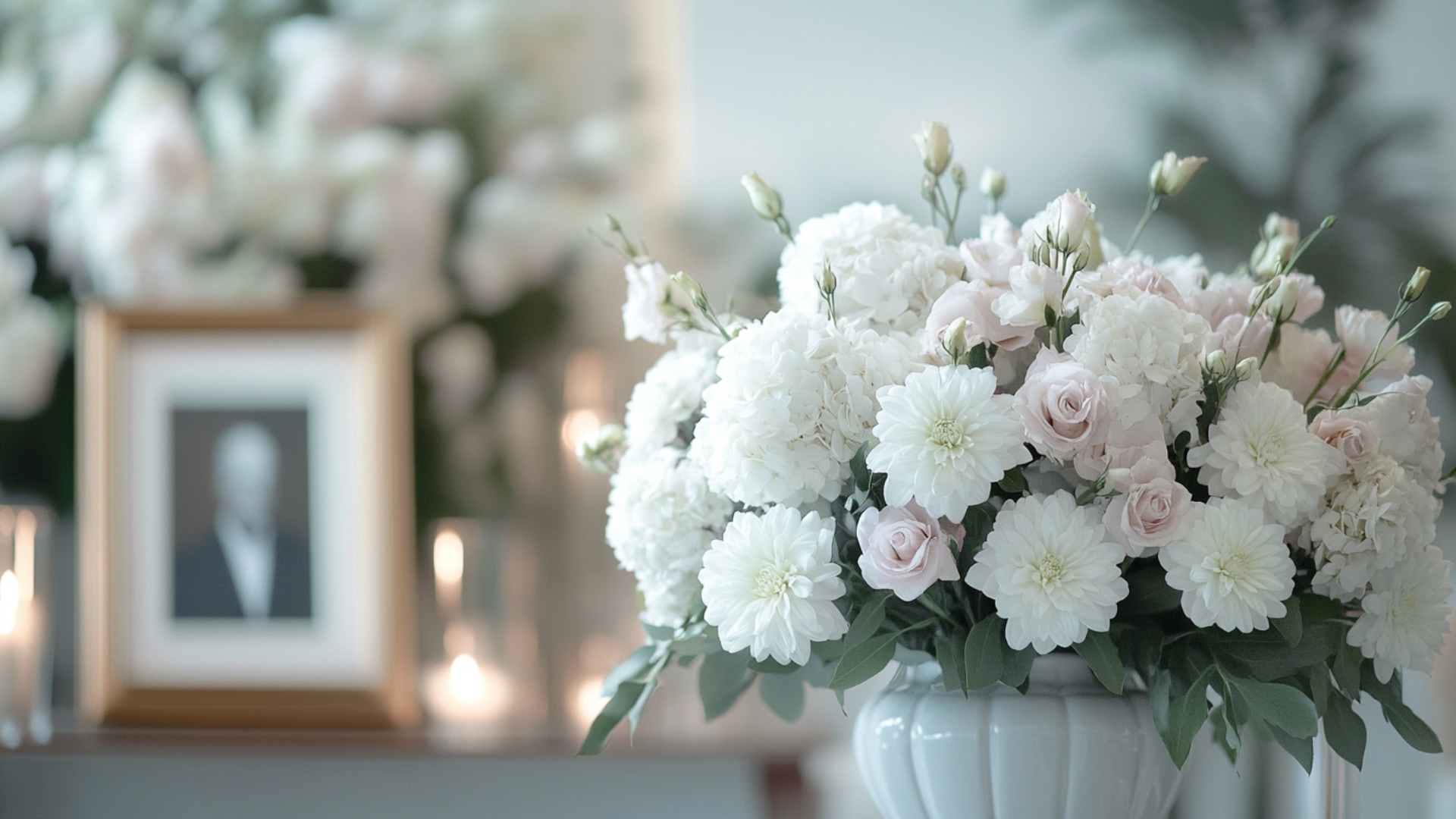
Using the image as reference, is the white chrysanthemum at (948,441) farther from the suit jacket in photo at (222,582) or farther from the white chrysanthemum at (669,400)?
the suit jacket in photo at (222,582)

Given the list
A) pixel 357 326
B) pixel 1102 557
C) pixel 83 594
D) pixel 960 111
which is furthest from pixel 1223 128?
pixel 83 594

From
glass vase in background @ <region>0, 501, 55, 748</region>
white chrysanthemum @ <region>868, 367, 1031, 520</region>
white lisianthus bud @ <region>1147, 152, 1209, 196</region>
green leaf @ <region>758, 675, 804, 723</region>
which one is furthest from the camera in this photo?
glass vase in background @ <region>0, 501, 55, 748</region>

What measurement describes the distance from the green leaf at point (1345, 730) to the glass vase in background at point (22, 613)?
1233 millimetres

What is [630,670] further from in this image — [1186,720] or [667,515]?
[1186,720]

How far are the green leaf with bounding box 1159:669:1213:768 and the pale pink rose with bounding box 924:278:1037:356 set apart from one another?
7.6 inches

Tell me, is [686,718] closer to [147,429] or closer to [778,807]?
[778,807]

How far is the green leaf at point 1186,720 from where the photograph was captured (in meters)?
0.61

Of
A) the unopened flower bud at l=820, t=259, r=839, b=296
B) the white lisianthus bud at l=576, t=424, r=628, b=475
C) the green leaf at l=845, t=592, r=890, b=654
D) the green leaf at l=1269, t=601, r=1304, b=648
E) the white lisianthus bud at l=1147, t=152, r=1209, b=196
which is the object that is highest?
the white lisianthus bud at l=1147, t=152, r=1209, b=196

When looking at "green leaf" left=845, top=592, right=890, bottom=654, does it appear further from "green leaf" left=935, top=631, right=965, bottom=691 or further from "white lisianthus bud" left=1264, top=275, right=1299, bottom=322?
"white lisianthus bud" left=1264, top=275, right=1299, bottom=322

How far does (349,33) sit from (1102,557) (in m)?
1.23

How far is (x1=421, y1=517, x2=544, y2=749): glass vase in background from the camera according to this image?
1.38 m

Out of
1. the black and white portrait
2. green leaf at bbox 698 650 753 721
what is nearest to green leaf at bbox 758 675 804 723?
green leaf at bbox 698 650 753 721

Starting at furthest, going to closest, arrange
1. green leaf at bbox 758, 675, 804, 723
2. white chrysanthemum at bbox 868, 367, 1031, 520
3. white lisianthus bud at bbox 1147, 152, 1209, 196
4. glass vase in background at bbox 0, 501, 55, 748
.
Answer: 1. glass vase in background at bbox 0, 501, 55, 748
2. green leaf at bbox 758, 675, 804, 723
3. white lisianthus bud at bbox 1147, 152, 1209, 196
4. white chrysanthemum at bbox 868, 367, 1031, 520

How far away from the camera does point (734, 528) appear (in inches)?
25.0
